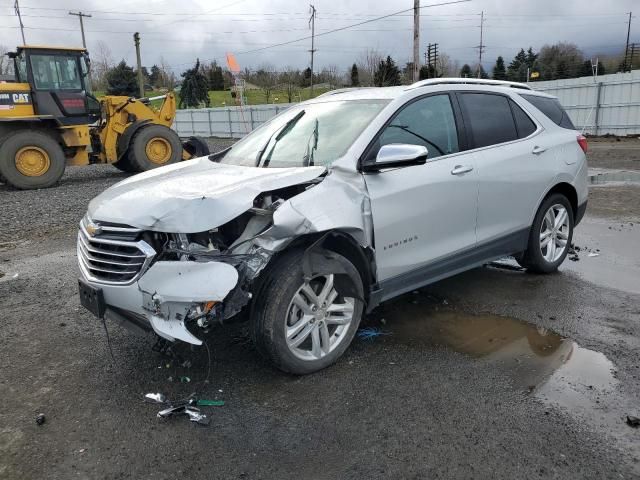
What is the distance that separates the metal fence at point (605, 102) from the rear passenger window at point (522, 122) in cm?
1963

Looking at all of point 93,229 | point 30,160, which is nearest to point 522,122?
point 93,229

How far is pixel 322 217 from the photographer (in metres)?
3.32

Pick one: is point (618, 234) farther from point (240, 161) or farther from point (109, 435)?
point (109, 435)

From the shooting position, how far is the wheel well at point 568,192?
5.25 metres

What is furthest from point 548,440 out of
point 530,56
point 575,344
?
point 530,56

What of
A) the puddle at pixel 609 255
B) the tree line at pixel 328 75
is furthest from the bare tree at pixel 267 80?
the puddle at pixel 609 255

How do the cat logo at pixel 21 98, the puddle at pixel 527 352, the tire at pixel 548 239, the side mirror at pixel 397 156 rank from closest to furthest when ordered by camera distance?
1. the puddle at pixel 527 352
2. the side mirror at pixel 397 156
3. the tire at pixel 548 239
4. the cat logo at pixel 21 98

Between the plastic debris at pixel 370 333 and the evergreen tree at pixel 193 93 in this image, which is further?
the evergreen tree at pixel 193 93

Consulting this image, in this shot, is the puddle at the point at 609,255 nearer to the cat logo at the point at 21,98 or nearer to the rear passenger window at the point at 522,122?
the rear passenger window at the point at 522,122

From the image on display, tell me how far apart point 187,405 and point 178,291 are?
0.75 metres

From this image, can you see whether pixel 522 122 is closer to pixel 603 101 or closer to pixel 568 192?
pixel 568 192

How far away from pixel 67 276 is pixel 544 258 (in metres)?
5.12

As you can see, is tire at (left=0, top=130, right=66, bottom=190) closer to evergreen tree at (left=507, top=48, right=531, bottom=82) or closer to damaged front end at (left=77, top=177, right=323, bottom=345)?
damaged front end at (left=77, top=177, right=323, bottom=345)

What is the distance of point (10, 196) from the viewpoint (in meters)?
12.1
